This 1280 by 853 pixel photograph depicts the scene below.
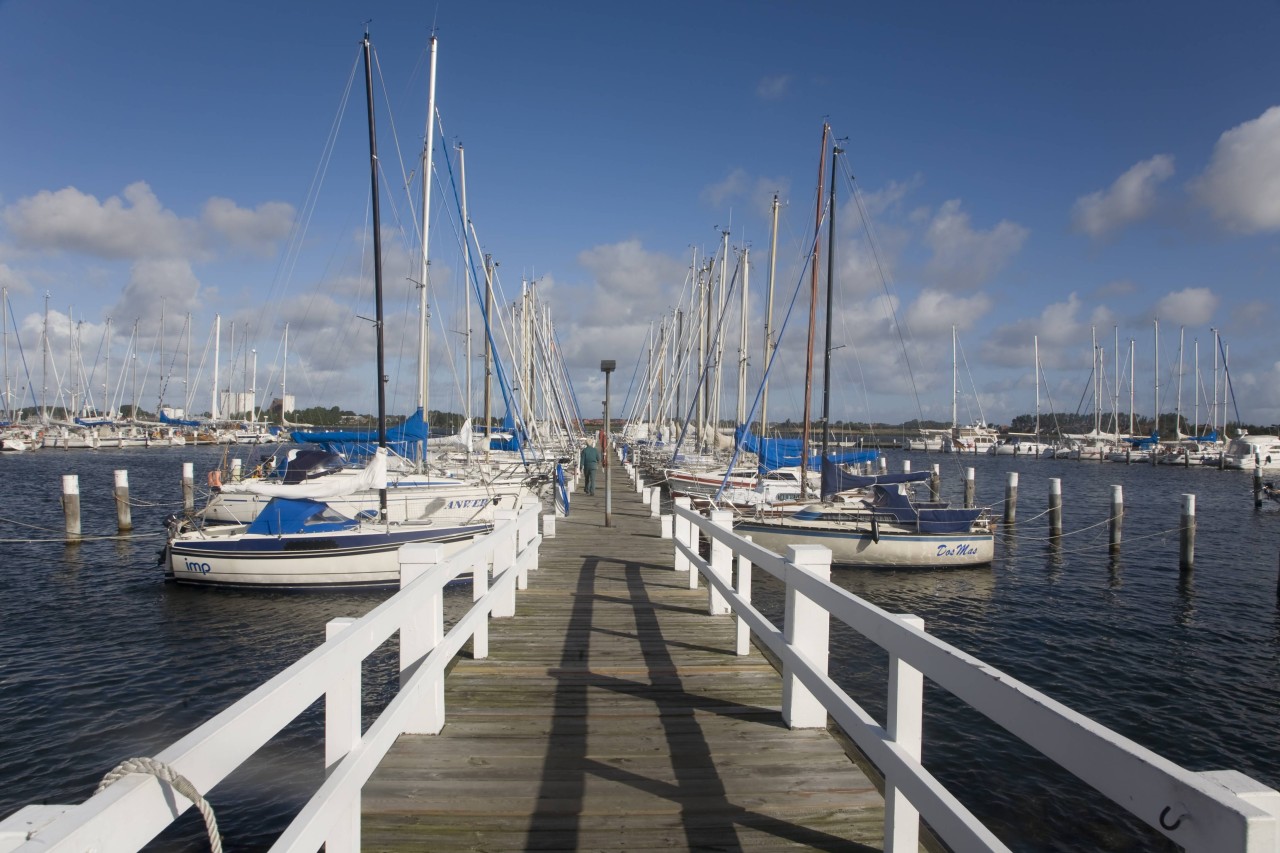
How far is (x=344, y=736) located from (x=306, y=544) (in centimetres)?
1674

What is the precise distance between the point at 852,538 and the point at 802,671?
18383 mm

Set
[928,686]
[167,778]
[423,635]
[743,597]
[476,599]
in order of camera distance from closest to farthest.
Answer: [167,778]
[423,635]
[476,599]
[743,597]
[928,686]

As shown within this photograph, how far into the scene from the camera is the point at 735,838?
3713 millimetres

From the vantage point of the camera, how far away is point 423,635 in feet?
15.5

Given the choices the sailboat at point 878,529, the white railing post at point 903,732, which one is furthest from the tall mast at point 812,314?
the white railing post at point 903,732

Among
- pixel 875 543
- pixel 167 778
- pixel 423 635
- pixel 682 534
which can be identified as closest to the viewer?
pixel 167 778

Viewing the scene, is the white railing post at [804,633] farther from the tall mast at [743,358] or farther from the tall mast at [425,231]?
the tall mast at [743,358]

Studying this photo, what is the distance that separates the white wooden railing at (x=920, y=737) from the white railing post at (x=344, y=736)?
2.24 metres

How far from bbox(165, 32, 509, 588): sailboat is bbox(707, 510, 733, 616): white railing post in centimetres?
1178

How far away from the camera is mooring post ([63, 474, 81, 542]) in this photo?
25.4m

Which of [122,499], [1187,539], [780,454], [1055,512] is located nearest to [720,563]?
[780,454]

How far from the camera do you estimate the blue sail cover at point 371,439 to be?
2348cm

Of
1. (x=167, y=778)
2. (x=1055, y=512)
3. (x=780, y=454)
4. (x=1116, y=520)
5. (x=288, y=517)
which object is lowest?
(x=1055, y=512)

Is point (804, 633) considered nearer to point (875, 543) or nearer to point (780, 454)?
point (875, 543)
